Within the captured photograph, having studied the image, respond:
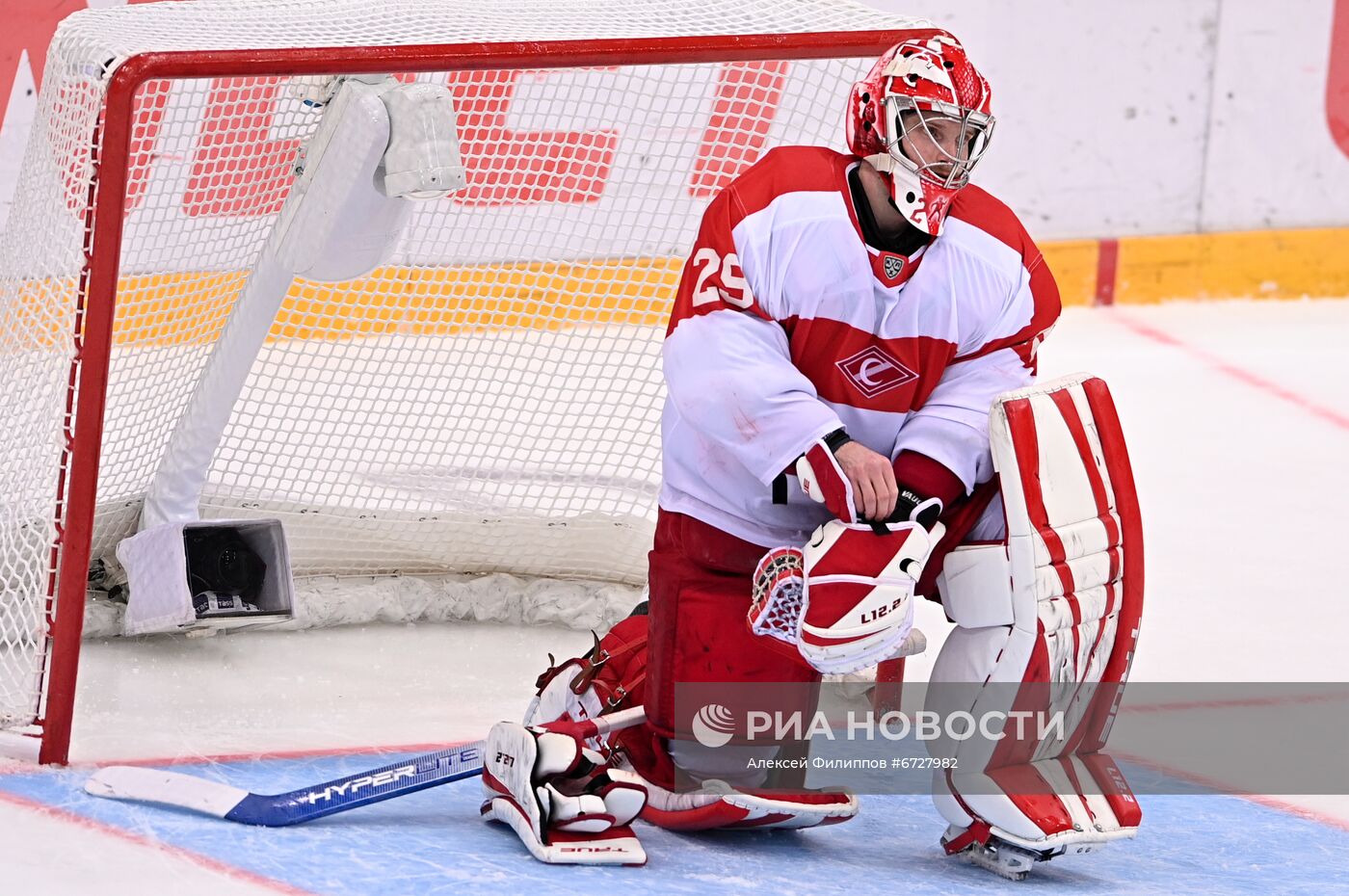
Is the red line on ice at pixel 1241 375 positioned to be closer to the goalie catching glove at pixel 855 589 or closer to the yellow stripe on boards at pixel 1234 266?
the yellow stripe on boards at pixel 1234 266

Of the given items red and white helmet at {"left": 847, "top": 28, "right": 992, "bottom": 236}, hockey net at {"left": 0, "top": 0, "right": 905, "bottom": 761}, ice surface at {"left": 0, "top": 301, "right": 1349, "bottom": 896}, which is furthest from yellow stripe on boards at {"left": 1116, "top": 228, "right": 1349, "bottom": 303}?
red and white helmet at {"left": 847, "top": 28, "right": 992, "bottom": 236}

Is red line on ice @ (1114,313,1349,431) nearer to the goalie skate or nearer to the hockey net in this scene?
the hockey net

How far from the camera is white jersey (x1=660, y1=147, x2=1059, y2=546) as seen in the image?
7.89ft

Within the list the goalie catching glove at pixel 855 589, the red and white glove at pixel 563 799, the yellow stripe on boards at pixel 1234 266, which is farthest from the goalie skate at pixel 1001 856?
the yellow stripe on boards at pixel 1234 266

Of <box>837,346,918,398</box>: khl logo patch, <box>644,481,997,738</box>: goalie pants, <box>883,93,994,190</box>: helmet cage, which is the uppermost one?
<box>883,93,994,190</box>: helmet cage

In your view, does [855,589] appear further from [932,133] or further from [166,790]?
[166,790]

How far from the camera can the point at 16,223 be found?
288cm

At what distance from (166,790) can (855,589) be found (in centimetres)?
93

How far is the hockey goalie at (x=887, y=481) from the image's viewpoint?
2.38 metres

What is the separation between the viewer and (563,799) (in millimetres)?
2422

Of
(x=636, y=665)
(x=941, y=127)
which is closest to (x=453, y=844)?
(x=636, y=665)

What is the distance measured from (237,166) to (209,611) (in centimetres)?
71

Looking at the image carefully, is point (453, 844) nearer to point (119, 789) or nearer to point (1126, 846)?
point (119, 789)

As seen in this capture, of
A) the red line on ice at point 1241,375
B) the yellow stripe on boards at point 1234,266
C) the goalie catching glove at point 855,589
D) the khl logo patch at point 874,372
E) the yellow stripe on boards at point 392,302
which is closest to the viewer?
the goalie catching glove at point 855,589
